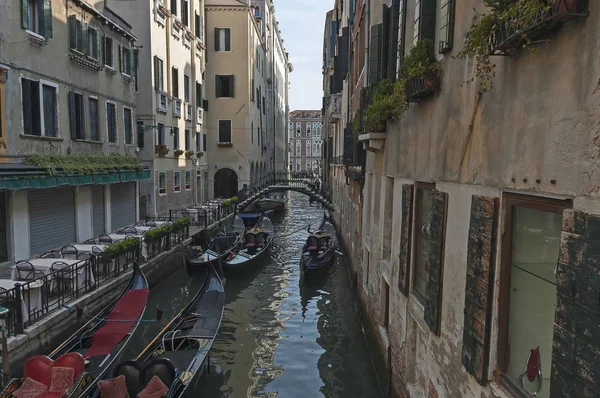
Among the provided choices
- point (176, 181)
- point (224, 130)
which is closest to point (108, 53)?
point (176, 181)

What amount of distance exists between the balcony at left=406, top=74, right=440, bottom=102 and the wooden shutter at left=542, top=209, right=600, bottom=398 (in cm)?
251

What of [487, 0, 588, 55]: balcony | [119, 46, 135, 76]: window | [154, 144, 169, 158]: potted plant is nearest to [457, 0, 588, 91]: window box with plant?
[487, 0, 588, 55]: balcony

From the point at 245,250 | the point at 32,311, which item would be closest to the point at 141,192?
the point at 245,250

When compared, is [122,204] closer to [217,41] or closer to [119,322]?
[119,322]

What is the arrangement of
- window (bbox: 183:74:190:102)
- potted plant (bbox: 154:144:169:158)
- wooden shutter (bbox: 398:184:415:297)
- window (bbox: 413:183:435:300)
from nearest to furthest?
1. window (bbox: 413:183:435:300)
2. wooden shutter (bbox: 398:184:415:297)
3. potted plant (bbox: 154:144:169:158)
4. window (bbox: 183:74:190:102)

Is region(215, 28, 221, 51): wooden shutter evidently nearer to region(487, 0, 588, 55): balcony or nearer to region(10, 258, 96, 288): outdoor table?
region(10, 258, 96, 288): outdoor table

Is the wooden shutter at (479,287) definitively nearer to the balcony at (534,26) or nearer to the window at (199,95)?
the balcony at (534,26)

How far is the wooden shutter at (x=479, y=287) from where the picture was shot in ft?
10.9

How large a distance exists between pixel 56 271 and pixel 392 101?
6.74 metres

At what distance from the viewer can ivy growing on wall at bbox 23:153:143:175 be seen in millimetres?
10544

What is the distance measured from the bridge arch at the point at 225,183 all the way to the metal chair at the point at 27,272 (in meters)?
23.0

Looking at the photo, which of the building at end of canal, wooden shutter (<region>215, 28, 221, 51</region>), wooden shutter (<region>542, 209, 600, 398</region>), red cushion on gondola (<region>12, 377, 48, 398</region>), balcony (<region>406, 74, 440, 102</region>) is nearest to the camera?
wooden shutter (<region>542, 209, 600, 398</region>)

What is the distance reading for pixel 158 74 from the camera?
19297 millimetres

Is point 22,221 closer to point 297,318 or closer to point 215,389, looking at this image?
point 215,389
